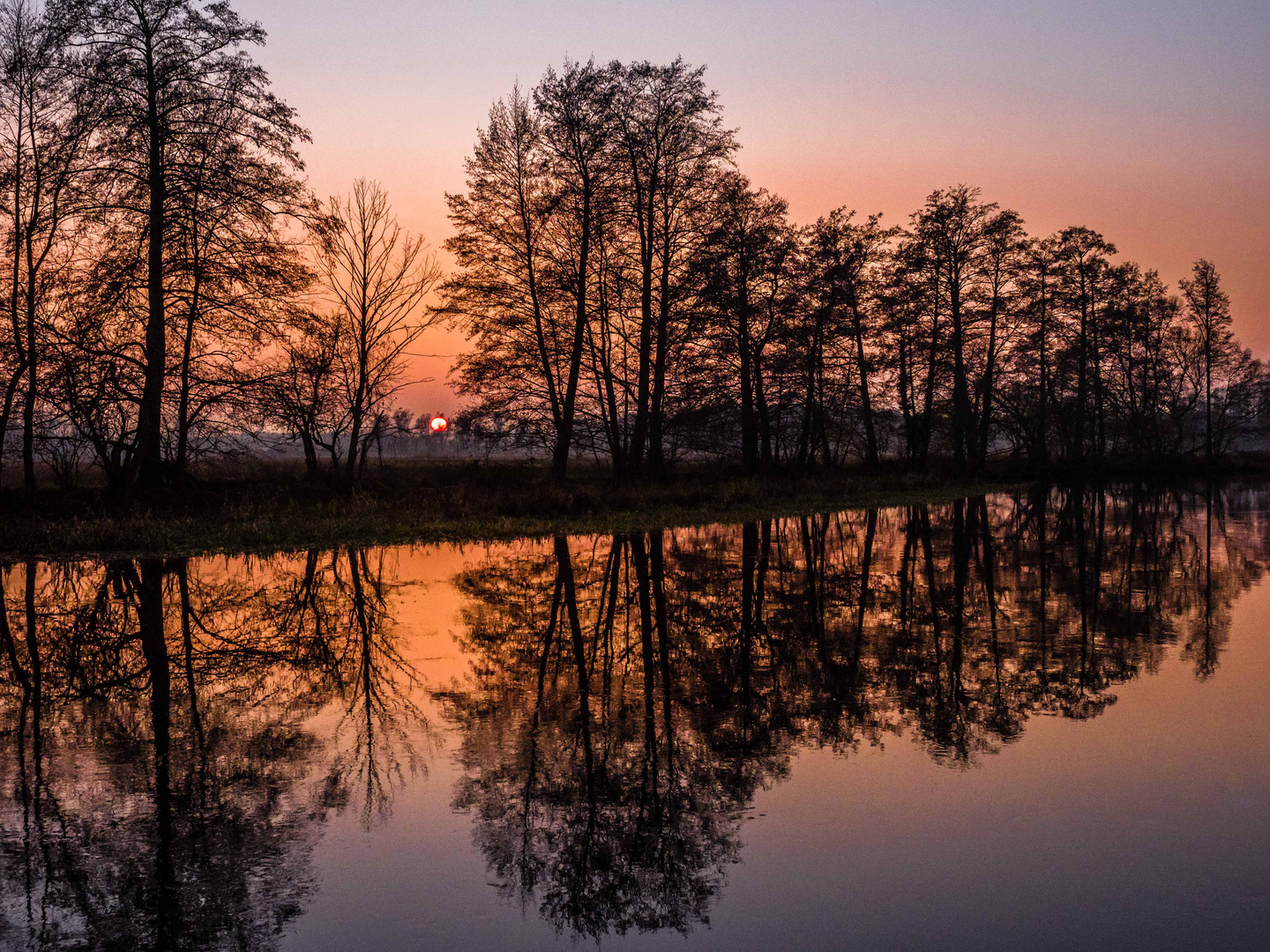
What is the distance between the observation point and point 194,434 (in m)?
21.4

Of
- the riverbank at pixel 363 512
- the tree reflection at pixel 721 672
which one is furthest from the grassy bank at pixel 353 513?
the tree reflection at pixel 721 672

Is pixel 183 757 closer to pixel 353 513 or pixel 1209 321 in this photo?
pixel 353 513

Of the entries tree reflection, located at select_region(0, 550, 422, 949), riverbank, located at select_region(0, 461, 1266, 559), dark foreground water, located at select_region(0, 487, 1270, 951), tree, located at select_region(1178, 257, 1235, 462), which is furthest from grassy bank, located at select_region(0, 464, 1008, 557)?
tree, located at select_region(1178, 257, 1235, 462)

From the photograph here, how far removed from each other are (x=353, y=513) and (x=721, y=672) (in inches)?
576

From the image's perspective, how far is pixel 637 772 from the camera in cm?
494

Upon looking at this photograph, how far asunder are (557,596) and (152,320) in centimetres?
1475

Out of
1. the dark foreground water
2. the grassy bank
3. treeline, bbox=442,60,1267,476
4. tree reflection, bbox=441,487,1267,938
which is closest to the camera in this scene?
the dark foreground water

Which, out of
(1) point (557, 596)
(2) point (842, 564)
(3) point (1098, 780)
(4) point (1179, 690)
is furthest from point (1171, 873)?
(2) point (842, 564)

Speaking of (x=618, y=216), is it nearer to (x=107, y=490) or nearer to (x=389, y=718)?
(x=107, y=490)

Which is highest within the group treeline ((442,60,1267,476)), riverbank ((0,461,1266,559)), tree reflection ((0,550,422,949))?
treeline ((442,60,1267,476))

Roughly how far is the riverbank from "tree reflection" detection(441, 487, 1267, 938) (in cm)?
399

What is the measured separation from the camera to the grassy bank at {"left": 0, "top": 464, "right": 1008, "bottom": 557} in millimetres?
16234

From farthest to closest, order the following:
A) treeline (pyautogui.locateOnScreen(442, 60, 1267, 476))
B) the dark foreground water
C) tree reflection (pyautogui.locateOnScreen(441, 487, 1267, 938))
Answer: treeline (pyautogui.locateOnScreen(442, 60, 1267, 476)) → tree reflection (pyautogui.locateOnScreen(441, 487, 1267, 938)) → the dark foreground water

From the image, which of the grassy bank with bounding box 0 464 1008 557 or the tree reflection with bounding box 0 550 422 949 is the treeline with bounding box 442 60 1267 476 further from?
the tree reflection with bounding box 0 550 422 949
